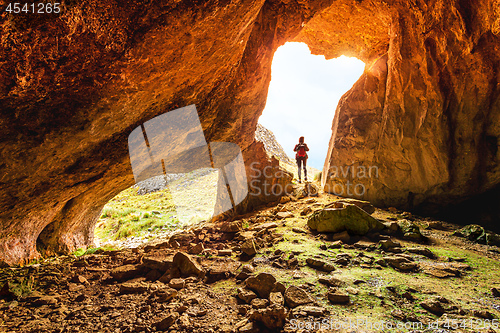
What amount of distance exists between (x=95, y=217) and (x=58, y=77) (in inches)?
242

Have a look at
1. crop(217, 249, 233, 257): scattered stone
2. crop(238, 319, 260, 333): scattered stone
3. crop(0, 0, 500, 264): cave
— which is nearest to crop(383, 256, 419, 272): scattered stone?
crop(238, 319, 260, 333): scattered stone

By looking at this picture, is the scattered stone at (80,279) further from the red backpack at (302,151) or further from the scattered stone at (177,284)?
the red backpack at (302,151)

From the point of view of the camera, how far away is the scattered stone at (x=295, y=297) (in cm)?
231

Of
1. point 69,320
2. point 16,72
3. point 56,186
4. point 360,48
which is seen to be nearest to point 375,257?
point 69,320

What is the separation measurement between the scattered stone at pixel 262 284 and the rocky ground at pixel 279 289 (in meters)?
0.01

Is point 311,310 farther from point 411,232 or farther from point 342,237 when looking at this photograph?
point 411,232

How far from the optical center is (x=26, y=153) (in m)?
3.51

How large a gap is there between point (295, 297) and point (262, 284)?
46 cm

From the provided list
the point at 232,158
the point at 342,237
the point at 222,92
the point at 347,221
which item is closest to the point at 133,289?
the point at 342,237

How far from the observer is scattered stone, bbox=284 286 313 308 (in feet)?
7.59

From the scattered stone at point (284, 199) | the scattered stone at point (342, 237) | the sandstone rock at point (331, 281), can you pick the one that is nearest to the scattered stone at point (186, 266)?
the sandstone rock at point (331, 281)

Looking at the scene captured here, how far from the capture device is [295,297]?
2377 mm

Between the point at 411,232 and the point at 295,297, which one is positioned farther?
the point at 411,232

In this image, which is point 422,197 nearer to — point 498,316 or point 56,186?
point 498,316
